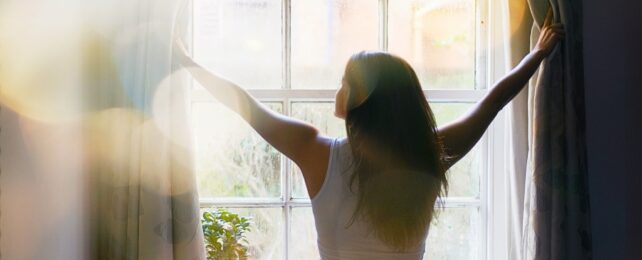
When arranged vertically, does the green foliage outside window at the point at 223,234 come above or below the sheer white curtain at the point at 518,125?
below

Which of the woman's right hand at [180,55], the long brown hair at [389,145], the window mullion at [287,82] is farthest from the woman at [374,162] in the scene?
the window mullion at [287,82]

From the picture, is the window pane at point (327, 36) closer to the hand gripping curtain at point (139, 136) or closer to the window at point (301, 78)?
the window at point (301, 78)

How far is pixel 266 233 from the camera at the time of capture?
65.5 inches

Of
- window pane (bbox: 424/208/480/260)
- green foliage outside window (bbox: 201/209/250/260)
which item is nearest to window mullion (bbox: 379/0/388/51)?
window pane (bbox: 424/208/480/260)

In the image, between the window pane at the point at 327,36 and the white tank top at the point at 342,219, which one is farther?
the window pane at the point at 327,36

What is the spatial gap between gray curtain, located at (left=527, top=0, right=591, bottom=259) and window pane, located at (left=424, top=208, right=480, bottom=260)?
35 centimetres

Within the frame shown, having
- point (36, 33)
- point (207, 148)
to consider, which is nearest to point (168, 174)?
point (207, 148)

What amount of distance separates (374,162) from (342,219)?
15 centimetres

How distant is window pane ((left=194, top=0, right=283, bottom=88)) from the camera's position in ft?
5.38

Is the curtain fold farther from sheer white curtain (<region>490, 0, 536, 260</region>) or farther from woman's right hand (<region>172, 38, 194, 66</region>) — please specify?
woman's right hand (<region>172, 38, 194, 66</region>)

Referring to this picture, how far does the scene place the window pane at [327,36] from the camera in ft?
5.46

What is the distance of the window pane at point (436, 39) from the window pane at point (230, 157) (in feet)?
1.56

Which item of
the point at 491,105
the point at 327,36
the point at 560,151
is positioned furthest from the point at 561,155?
the point at 327,36

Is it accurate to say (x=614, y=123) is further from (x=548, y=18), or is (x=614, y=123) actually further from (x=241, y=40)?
(x=241, y=40)
